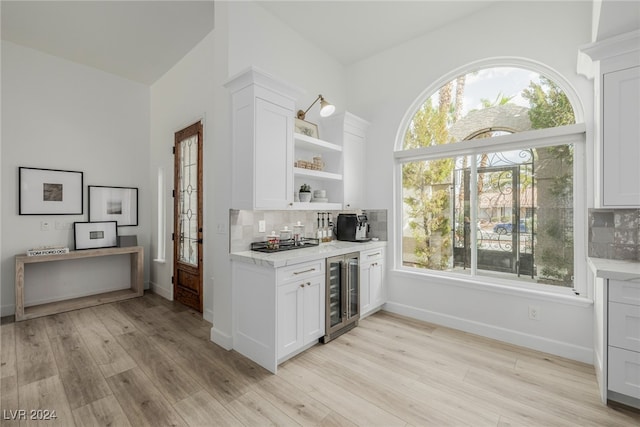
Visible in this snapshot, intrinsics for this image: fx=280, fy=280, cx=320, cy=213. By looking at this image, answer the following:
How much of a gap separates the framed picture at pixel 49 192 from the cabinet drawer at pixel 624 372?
6.04 m

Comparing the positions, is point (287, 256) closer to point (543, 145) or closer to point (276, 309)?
point (276, 309)

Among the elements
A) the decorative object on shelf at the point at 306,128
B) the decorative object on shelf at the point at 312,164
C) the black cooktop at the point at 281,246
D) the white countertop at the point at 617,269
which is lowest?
the white countertop at the point at 617,269

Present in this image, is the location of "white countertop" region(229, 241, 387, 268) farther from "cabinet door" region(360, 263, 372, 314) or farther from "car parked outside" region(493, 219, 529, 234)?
"car parked outside" region(493, 219, 529, 234)

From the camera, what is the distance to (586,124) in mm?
2496

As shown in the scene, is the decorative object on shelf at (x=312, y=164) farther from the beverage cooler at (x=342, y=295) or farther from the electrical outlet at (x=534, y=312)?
the electrical outlet at (x=534, y=312)

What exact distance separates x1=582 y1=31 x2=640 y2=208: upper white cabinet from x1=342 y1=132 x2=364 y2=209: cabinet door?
7.50 feet

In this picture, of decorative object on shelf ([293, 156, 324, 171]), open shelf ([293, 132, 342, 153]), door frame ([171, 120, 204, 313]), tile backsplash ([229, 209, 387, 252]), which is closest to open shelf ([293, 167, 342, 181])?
decorative object on shelf ([293, 156, 324, 171])

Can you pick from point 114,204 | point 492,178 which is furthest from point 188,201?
point 492,178

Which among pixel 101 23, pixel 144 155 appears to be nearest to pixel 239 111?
pixel 101 23

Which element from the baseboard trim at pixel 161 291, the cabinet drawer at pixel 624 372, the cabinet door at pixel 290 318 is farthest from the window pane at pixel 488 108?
the baseboard trim at pixel 161 291

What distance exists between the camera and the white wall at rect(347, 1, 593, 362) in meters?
2.58

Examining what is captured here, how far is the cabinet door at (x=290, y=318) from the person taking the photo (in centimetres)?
234

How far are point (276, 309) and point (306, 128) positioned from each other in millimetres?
2155

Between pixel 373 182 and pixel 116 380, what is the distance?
341cm
